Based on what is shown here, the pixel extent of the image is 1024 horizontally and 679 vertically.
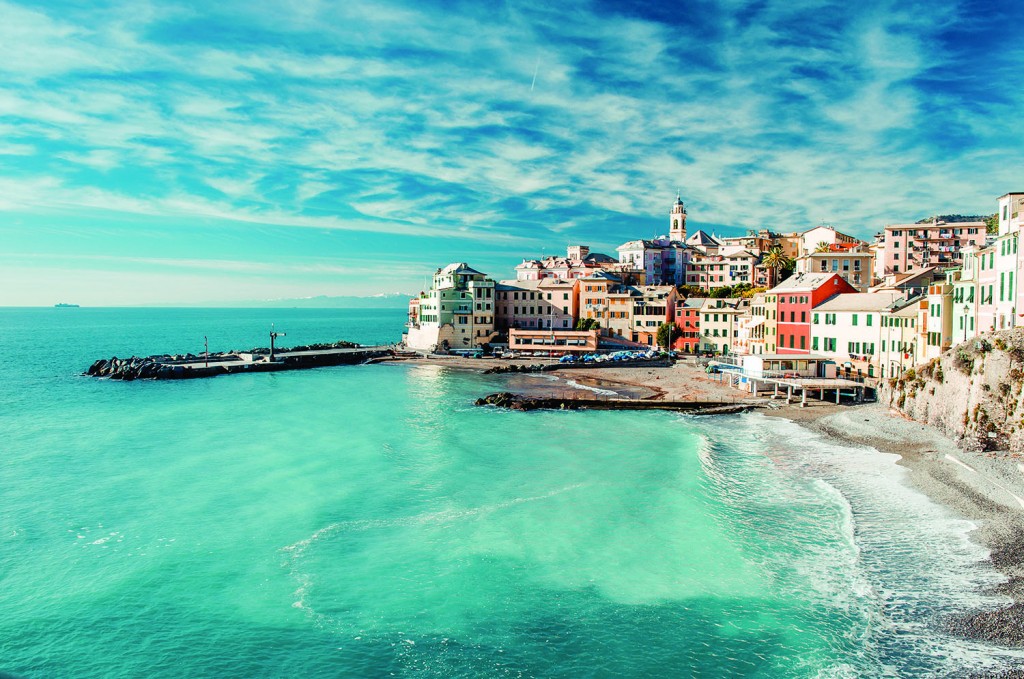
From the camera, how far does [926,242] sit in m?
100

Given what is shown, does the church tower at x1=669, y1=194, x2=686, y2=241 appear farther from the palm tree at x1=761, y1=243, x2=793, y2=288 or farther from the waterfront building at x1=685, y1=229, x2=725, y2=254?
the palm tree at x1=761, y1=243, x2=793, y2=288

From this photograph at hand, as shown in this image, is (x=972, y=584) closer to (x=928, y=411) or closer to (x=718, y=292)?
(x=928, y=411)

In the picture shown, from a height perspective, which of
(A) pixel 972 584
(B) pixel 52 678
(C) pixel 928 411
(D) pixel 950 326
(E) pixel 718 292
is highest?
(E) pixel 718 292

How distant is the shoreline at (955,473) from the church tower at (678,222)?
10028 centimetres

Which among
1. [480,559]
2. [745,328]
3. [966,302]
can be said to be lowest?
[480,559]

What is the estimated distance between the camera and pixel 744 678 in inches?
669

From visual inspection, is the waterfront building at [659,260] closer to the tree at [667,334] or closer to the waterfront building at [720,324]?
the tree at [667,334]

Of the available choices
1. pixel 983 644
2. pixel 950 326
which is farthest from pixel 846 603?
pixel 950 326

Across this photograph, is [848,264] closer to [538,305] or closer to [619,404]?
[619,404]

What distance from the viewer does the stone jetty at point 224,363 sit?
261ft

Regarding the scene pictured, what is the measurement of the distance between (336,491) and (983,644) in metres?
27.8

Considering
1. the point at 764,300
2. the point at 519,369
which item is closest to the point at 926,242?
the point at 764,300

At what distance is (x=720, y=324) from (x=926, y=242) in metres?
41.7

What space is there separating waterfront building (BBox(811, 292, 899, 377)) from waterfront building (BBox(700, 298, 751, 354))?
816 inches
